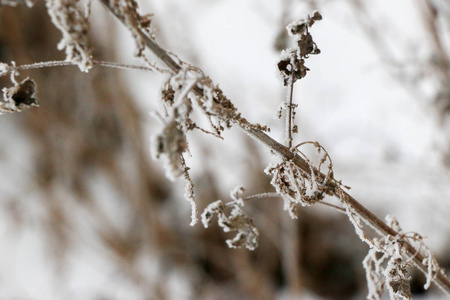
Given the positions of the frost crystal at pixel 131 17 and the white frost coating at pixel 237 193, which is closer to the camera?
the frost crystal at pixel 131 17

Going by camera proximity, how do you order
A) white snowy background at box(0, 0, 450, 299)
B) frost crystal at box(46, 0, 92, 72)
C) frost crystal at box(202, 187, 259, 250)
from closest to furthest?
frost crystal at box(46, 0, 92, 72) → frost crystal at box(202, 187, 259, 250) → white snowy background at box(0, 0, 450, 299)

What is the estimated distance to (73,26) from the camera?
0.26 meters

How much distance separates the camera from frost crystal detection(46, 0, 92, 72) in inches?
10.0

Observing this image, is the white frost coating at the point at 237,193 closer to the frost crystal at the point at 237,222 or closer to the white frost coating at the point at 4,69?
the frost crystal at the point at 237,222

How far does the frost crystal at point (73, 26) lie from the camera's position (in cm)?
25

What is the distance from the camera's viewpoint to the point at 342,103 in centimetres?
164

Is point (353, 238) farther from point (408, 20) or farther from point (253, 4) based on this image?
point (253, 4)

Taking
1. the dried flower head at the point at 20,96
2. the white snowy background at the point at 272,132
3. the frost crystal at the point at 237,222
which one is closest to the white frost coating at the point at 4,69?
the dried flower head at the point at 20,96

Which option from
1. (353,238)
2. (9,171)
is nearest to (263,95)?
(353,238)

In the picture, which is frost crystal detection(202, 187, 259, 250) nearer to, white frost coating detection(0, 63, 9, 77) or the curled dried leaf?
the curled dried leaf

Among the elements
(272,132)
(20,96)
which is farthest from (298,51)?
(272,132)

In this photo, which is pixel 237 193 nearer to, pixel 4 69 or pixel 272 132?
pixel 4 69

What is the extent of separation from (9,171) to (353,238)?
1.51 metres

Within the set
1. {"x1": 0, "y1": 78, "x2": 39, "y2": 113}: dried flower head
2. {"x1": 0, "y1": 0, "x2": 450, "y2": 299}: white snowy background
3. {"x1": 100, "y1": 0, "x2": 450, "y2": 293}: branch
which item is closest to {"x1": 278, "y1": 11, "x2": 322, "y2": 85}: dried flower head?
{"x1": 100, "y1": 0, "x2": 450, "y2": 293}: branch
